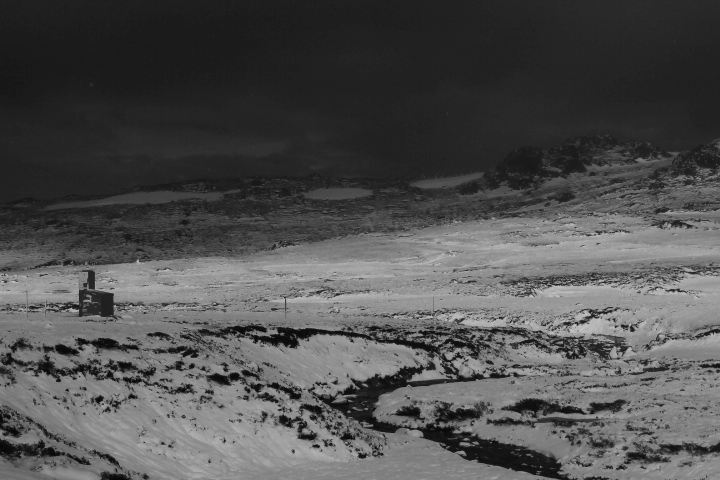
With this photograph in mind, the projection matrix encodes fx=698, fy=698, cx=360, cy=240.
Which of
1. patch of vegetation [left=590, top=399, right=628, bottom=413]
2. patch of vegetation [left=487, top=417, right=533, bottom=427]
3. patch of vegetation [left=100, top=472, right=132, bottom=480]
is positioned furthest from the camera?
patch of vegetation [left=590, top=399, right=628, bottom=413]

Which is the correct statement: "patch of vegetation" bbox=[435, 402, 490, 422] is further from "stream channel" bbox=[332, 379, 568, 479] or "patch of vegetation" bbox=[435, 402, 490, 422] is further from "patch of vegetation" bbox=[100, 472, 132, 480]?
"patch of vegetation" bbox=[100, 472, 132, 480]

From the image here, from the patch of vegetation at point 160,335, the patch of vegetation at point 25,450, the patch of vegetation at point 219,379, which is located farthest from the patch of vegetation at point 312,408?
the patch of vegetation at point 25,450

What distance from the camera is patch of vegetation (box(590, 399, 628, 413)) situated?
28125mm

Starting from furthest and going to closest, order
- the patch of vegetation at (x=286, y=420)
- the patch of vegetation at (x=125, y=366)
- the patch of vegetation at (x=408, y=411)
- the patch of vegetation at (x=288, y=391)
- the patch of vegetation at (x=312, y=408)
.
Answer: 1. the patch of vegetation at (x=408, y=411)
2. the patch of vegetation at (x=288, y=391)
3. the patch of vegetation at (x=312, y=408)
4. the patch of vegetation at (x=125, y=366)
5. the patch of vegetation at (x=286, y=420)

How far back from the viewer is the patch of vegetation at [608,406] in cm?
2812

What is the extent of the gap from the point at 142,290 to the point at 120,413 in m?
70.0

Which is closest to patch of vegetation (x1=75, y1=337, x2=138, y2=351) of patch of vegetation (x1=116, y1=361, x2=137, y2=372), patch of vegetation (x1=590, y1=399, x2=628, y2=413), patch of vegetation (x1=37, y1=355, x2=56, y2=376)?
patch of vegetation (x1=116, y1=361, x2=137, y2=372)

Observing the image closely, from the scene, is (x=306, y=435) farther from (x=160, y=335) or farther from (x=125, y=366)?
(x=160, y=335)

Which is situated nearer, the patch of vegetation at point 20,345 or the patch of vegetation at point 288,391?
the patch of vegetation at point 20,345

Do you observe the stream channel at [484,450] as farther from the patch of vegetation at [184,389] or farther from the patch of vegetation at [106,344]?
the patch of vegetation at [106,344]

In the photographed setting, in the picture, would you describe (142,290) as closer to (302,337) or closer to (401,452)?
(302,337)

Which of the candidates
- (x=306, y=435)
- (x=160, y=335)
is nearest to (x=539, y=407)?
(x=306, y=435)

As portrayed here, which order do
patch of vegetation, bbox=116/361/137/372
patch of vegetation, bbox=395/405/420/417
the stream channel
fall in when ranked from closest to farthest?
the stream channel, patch of vegetation, bbox=116/361/137/372, patch of vegetation, bbox=395/405/420/417

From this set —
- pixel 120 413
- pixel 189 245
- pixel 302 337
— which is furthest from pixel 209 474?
pixel 189 245
